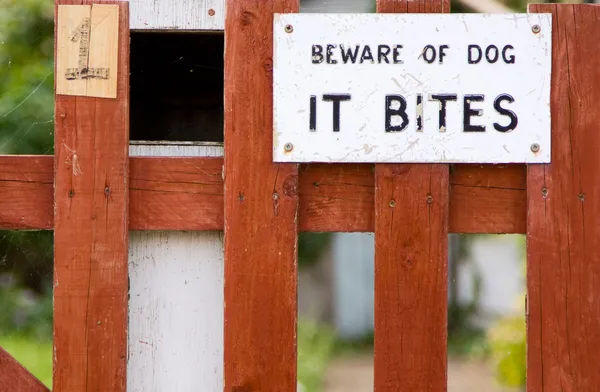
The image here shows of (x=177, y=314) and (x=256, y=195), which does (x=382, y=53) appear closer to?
(x=256, y=195)

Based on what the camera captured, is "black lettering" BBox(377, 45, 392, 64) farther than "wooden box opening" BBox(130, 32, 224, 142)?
No

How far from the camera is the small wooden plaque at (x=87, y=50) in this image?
165cm

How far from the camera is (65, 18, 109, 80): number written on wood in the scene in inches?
65.1

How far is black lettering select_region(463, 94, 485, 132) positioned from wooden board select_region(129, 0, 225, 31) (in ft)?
2.17

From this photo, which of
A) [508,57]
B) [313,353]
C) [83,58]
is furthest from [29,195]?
[313,353]

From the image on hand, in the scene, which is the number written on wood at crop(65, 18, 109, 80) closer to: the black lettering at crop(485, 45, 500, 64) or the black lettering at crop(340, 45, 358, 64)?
the black lettering at crop(340, 45, 358, 64)

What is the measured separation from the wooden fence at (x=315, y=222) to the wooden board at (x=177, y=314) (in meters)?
0.12

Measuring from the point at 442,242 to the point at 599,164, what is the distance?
1.33 feet

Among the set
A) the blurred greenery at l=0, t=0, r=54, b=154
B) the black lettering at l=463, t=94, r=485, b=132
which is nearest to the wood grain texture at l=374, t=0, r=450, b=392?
the black lettering at l=463, t=94, r=485, b=132

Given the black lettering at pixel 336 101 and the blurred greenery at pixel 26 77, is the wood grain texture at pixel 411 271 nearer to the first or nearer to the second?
the black lettering at pixel 336 101

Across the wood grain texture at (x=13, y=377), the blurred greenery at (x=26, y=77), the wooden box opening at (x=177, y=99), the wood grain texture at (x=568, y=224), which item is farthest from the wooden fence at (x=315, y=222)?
the blurred greenery at (x=26, y=77)

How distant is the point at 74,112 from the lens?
5.44ft

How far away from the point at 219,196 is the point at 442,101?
0.57 m

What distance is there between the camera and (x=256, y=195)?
5.37ft
